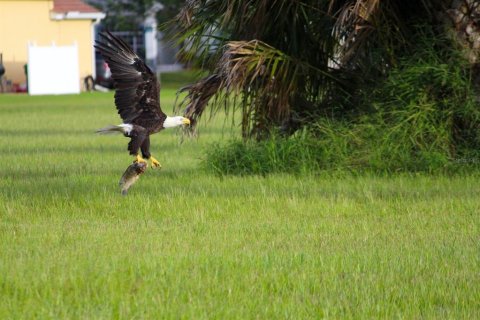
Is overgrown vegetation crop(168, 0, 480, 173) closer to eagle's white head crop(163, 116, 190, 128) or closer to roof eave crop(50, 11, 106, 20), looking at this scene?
eagle's white head crop(163, 116, 190, 128)

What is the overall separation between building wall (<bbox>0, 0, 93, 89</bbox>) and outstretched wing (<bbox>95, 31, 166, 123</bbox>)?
33.9 meters

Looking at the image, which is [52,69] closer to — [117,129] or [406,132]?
[406,132]

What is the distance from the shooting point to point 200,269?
766 centimetres

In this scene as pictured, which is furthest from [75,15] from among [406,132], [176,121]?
[176,121]

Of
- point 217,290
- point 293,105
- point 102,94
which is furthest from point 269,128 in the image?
point 102,94

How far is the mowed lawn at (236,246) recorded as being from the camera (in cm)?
677

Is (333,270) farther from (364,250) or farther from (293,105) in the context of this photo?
(293,105)

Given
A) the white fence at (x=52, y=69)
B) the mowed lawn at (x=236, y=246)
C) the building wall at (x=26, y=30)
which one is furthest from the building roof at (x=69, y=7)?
the mowed lawn at (x=236, y=246)

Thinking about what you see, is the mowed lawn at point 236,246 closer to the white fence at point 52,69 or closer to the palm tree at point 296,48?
the palm tree at point 296,48

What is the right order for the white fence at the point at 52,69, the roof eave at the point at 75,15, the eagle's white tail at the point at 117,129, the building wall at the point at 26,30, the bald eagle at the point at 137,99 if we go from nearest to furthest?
the eagle's white tail at the point at 117,129 → the bald eagle at the point at 137,99 → the white fence at the point at 52,69 → the building wall at the point at 26,30 → the roof eave at the point at 75,15

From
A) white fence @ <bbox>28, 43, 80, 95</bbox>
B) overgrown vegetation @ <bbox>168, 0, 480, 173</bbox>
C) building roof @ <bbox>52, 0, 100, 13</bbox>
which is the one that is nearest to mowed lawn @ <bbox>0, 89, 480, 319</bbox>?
overgrown vegetation @ <bbox>168, 0, 480, 173</bbox>

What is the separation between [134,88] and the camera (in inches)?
468

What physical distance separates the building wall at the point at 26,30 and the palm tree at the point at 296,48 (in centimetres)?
3245

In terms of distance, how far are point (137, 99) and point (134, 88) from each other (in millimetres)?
121
